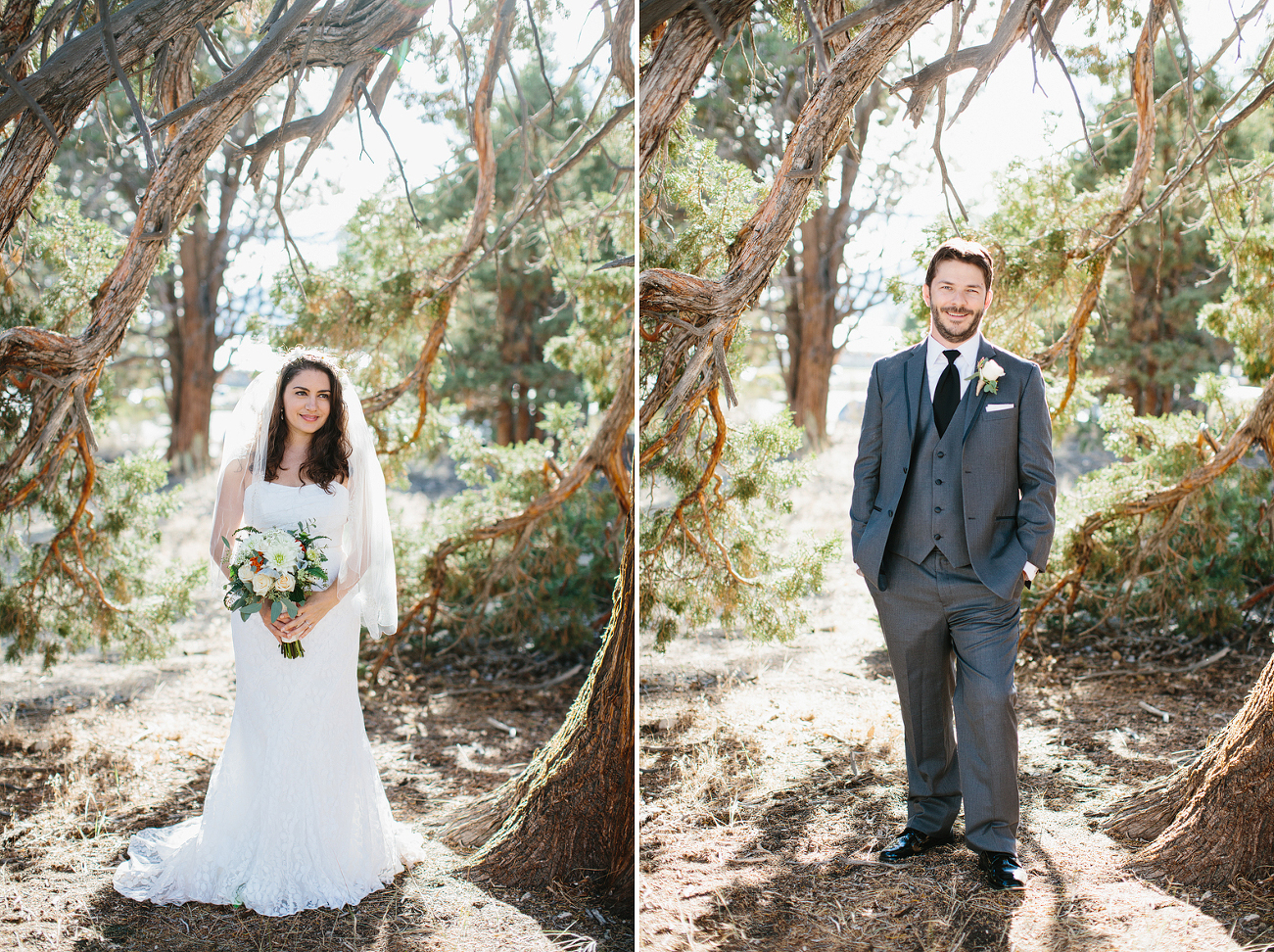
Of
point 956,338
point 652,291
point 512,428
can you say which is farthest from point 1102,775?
point 512,428

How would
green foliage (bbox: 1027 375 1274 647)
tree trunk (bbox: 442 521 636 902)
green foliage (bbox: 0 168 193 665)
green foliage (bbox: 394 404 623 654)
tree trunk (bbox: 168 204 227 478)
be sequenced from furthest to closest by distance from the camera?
tree trunk (bbox: 168 204 227 478) → green foliage (bbox: 394 404 623 654) → green foliage (bbox: 1027 375 1274 647) → green foliage (bbox: 0 168 193 665) → tree trunk (bbox: 442 521 636 902)

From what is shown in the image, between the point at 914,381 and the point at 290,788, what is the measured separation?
2092 mm

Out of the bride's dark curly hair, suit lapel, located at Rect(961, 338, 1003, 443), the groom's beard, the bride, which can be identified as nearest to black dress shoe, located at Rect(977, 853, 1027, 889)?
suit lapel, located at Rect(961, 338, 1003, 443)

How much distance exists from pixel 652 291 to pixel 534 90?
243 centimetres

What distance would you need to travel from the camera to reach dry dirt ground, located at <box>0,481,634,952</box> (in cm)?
241

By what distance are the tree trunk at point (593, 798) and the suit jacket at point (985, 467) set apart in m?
0.69

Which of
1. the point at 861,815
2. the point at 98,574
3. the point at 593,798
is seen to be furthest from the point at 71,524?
the point at 861,815

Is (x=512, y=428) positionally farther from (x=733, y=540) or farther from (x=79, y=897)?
(x=79, y=897)

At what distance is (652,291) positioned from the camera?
2453mm

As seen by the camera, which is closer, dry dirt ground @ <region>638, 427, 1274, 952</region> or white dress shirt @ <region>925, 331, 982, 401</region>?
dry dirt ground @ <region>638, 427, 1274, 952</region>

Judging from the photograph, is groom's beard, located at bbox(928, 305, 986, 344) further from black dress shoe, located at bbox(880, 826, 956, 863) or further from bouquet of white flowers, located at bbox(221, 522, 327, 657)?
bouquet of white flowers, located at bbox(221, 522, 327, 657)

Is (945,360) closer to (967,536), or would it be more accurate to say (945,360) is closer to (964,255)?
(964,255)

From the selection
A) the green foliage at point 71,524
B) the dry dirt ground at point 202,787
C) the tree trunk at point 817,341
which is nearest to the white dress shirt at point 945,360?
the tree trunk at point 817,341

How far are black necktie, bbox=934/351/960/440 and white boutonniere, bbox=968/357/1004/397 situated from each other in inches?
2.4
